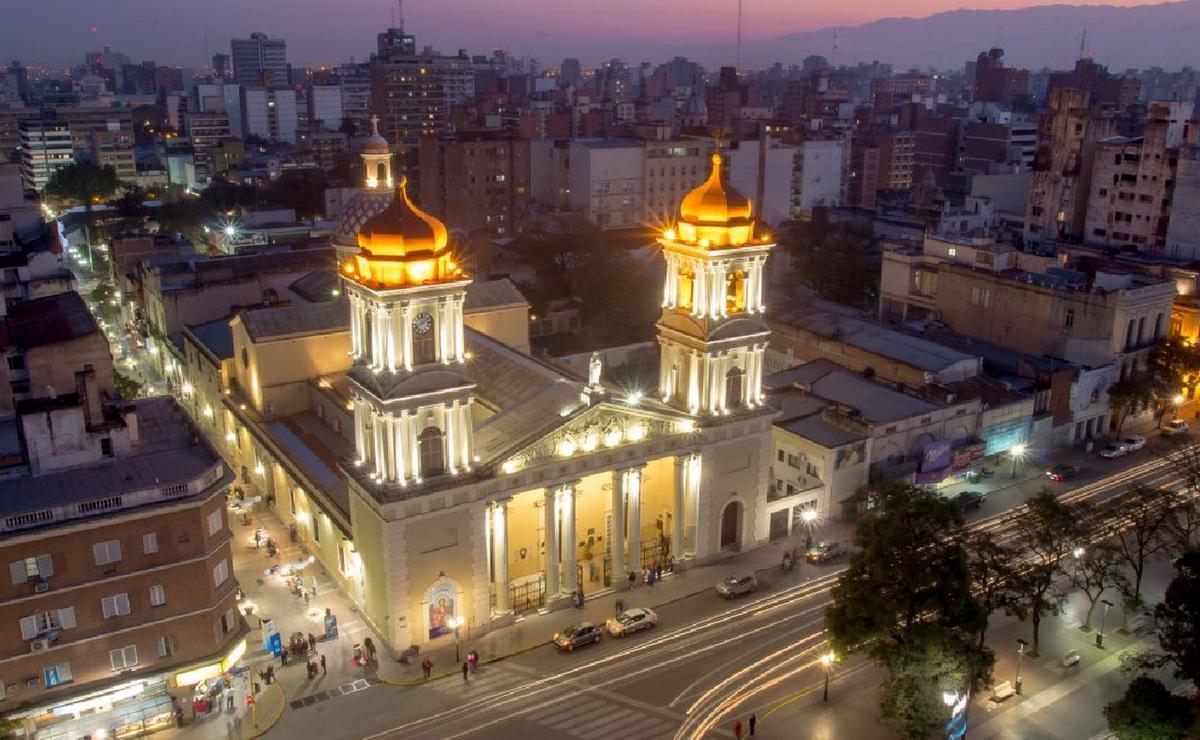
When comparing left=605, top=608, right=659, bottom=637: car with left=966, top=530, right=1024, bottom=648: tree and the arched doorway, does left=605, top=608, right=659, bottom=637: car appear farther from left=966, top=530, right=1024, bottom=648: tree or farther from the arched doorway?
left=966, top=530, right=1024, bottom=648: tree

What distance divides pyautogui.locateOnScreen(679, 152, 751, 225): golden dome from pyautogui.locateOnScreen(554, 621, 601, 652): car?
1920 cm

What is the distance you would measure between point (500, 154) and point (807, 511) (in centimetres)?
7990

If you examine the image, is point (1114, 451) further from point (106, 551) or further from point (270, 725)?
point (106, 551)

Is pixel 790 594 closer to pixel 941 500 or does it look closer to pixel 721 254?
pixel 941 500

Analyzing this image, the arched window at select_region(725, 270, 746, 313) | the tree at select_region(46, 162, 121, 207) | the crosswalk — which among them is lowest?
the crosswalk

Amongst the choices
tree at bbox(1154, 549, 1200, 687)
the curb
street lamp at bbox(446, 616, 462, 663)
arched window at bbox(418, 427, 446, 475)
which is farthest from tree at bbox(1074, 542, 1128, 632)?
the curb

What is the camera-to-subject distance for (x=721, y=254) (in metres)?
47.8

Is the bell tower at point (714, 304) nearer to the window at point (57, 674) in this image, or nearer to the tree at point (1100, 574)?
the tree at point (1100, 574)

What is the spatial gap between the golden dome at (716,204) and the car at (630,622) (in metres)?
18.1

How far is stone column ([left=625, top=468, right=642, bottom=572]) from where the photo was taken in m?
48.2

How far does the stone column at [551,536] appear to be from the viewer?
4591 cm

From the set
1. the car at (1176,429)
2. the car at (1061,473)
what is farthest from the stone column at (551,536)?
the car at (1176,429)

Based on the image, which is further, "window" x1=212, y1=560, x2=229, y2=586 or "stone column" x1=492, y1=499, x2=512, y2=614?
"stone column" x1=492, y1=499, x2=512, y2=614

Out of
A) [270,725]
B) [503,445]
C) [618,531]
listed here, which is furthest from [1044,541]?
[270,725]
